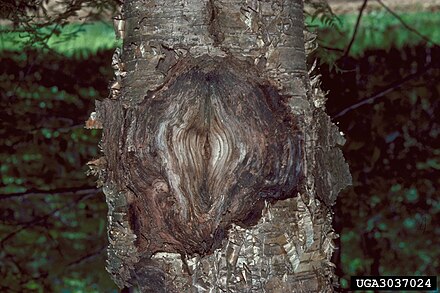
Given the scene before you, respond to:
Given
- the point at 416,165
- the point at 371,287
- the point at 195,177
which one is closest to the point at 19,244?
the point at 371,287

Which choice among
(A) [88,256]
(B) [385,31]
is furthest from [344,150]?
(A) [88,256]

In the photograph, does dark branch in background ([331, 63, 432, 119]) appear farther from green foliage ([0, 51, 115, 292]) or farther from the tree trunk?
the tree trunk

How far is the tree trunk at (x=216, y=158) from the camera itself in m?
0.52

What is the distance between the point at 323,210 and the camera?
1.85 feet

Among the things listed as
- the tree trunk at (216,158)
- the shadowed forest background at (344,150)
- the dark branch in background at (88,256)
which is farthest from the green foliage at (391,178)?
the tree trunk at (216,158)

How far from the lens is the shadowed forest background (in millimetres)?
1630

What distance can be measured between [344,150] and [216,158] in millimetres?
1170

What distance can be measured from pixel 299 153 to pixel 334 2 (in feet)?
4.40

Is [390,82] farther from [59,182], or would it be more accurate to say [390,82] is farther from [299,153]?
[299,153]

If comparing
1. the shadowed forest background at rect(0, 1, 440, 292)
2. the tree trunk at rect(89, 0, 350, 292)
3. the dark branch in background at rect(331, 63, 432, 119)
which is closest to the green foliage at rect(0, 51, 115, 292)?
the shadowed forest background at rect(0, 1, 440, 292)

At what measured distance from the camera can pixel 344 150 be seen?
1644 mm

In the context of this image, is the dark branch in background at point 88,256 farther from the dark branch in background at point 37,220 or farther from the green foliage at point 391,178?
the green foliage at point 391,178

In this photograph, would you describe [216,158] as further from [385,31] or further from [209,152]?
[385,31]

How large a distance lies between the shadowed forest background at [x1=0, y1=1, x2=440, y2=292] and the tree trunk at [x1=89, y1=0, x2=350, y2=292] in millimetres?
996
